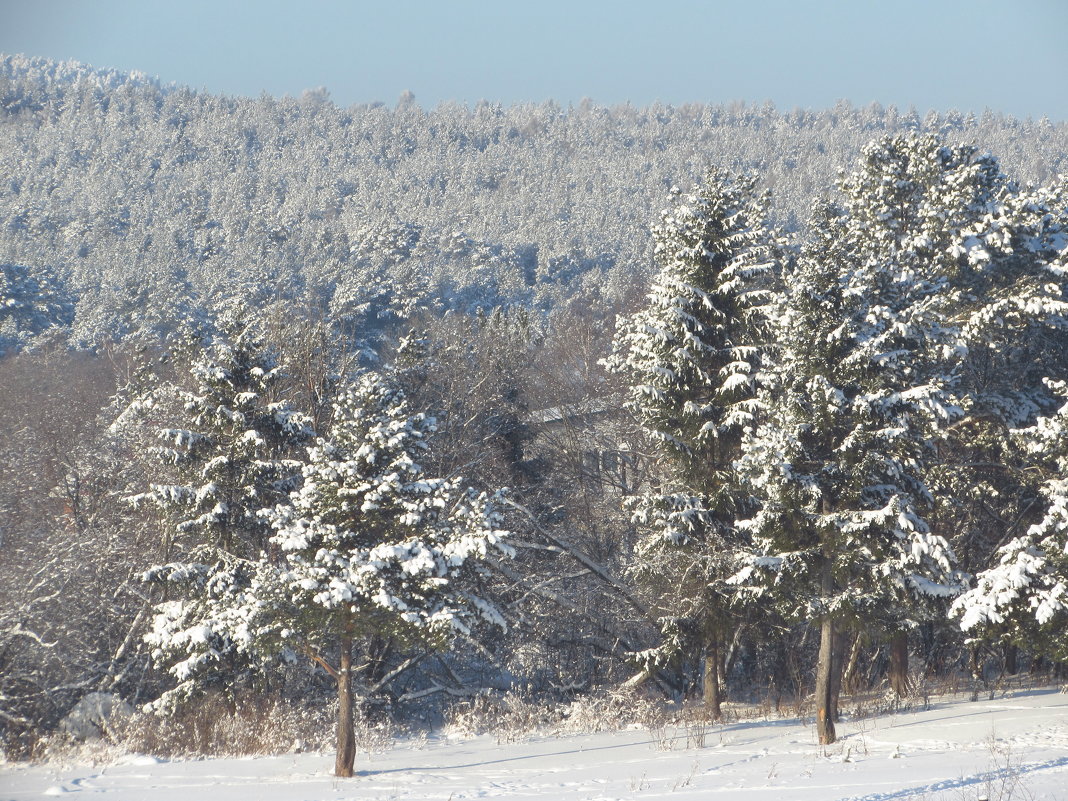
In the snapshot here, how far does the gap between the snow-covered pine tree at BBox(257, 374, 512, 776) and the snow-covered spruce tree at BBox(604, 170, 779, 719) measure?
4.97 m

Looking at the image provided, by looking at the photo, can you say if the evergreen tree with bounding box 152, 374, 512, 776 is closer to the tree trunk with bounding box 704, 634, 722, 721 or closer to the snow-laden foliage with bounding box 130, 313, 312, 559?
the snow-laden foliage with bounding box 130, 313, 312, 559

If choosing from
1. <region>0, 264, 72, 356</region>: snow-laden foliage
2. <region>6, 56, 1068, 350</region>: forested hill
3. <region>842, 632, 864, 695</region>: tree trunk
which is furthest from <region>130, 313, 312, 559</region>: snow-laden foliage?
<region>0, 264, 72, 356</region>: snow-laden foliage

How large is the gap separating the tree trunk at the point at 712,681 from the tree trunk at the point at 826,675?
9.86 feet

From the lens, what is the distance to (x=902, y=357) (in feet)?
52.6

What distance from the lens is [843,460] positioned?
15891 mm

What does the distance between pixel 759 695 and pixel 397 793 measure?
14351mm

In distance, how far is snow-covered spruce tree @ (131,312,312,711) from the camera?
766 inches

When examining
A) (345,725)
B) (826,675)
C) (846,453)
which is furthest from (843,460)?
(345,725)

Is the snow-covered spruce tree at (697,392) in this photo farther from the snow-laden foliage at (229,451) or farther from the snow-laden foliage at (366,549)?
the snow-laden foliage at (229,451)

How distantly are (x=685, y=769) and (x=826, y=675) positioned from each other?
3536mm

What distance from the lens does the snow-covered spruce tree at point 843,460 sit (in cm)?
1558

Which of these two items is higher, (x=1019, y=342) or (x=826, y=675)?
(x=1019, y=342)

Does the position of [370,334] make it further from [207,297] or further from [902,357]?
[902,357]

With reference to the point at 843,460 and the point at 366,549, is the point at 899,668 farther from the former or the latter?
the point at 366,549
